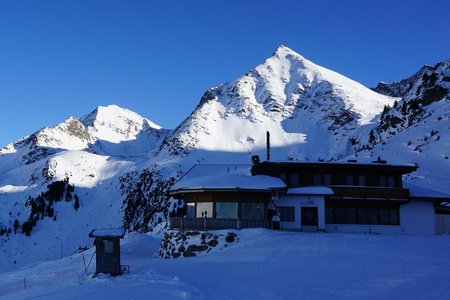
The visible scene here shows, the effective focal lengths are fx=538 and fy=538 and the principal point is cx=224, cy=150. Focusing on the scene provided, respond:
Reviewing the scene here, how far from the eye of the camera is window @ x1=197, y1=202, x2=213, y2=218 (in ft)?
120

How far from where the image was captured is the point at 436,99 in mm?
90000

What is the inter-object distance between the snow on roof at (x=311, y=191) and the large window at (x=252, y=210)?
2469 mm

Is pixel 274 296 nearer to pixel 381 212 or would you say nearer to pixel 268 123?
pixel 381 212

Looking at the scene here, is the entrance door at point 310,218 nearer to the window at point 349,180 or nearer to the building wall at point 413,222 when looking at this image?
the building wall at point 413,222

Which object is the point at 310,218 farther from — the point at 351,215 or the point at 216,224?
the point at 216,224

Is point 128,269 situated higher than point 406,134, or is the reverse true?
point 406,134

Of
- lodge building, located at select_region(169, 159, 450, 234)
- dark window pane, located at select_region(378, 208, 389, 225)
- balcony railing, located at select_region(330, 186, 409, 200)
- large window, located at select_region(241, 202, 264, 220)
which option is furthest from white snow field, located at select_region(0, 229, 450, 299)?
dark window pane, located at select_region(378, 208, 389, 225)

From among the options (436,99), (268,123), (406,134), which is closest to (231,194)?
(406,134)

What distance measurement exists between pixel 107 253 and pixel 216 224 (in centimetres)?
1238

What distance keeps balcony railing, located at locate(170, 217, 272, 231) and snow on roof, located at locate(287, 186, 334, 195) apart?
374 cm

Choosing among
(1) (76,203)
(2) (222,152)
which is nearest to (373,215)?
(1) (76,203)

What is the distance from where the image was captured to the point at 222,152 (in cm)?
15375

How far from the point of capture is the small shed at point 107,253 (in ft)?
75.7

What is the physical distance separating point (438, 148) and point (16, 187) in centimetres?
12941
